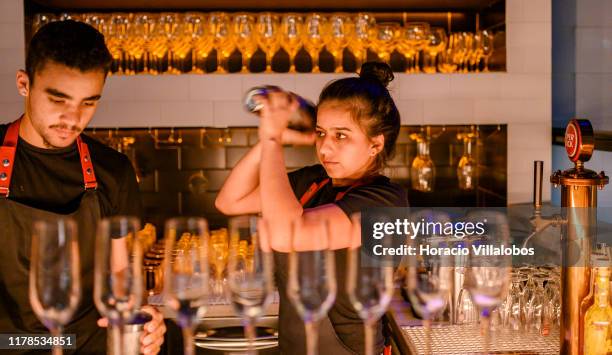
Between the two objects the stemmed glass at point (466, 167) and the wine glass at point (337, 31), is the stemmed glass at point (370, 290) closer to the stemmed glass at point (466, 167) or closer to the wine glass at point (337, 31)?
the wine glass at point (337, 31)

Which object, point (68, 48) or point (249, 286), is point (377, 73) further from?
point (249, 286)

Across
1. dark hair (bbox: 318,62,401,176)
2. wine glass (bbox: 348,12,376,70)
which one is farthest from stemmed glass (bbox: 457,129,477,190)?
dark hair (bbox: 318,62,401,176)

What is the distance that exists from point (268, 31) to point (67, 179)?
1.32 meters

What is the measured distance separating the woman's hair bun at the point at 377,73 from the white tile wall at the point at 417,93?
3.70ft

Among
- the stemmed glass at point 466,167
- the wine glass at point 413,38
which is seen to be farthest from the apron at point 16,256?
the stemmed glass at point 466,167

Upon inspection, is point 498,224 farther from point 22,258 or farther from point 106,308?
point 22,258

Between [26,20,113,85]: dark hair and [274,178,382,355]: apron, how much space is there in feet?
2.18

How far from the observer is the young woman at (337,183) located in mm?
1584

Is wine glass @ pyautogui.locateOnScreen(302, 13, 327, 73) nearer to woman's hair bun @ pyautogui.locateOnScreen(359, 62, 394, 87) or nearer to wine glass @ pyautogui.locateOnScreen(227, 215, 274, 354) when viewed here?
woman's hair bun @ pyautogui.locateOnScreen(359, 62, 394, 87)

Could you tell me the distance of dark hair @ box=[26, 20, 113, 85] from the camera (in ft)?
5.99

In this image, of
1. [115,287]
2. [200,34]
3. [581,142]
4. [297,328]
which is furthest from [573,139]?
[200,34]

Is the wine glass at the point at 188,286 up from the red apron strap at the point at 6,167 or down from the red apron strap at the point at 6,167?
down

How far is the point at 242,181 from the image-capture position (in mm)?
1968

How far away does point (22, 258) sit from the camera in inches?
77.4
